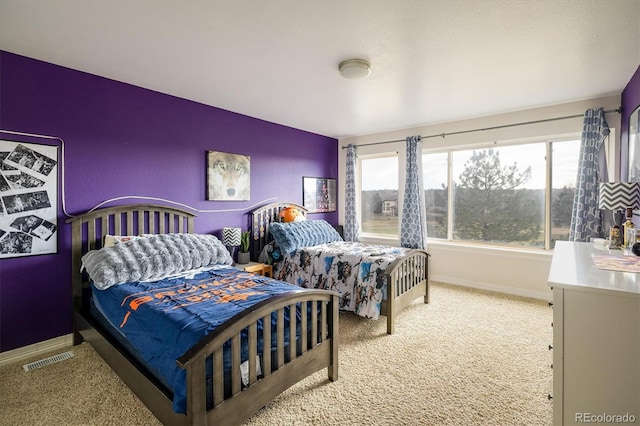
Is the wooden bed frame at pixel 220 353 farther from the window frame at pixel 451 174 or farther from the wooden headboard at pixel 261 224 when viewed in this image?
the window frame at pixel 451 174

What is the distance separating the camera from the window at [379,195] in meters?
5.30

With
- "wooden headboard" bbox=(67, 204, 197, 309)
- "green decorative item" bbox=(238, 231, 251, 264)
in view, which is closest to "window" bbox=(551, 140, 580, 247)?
"green decorative item" bbox=(238, 231, 251, 264)

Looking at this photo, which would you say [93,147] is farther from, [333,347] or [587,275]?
[587,275]

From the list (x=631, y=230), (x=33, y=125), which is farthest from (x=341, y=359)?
(x=33, y=125)

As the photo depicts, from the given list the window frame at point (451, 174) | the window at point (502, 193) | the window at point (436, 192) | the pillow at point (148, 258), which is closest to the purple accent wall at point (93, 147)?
the pillow at point (148, 258)

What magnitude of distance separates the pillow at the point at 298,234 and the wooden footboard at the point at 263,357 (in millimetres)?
1786

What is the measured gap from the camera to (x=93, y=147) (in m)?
2.83

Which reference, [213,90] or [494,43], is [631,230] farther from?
[213,90]

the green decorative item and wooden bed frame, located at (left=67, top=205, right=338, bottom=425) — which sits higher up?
the green decorative item

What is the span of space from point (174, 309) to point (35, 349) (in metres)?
1.69

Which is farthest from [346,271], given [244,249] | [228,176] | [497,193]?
[497,193]

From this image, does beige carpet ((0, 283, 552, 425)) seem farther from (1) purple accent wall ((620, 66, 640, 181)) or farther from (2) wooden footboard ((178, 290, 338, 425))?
(1) purple accent wall ((620, 66, 640, 181))

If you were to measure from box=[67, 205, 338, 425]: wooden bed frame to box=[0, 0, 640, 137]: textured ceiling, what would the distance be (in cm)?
140

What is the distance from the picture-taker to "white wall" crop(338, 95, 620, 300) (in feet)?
11.7
